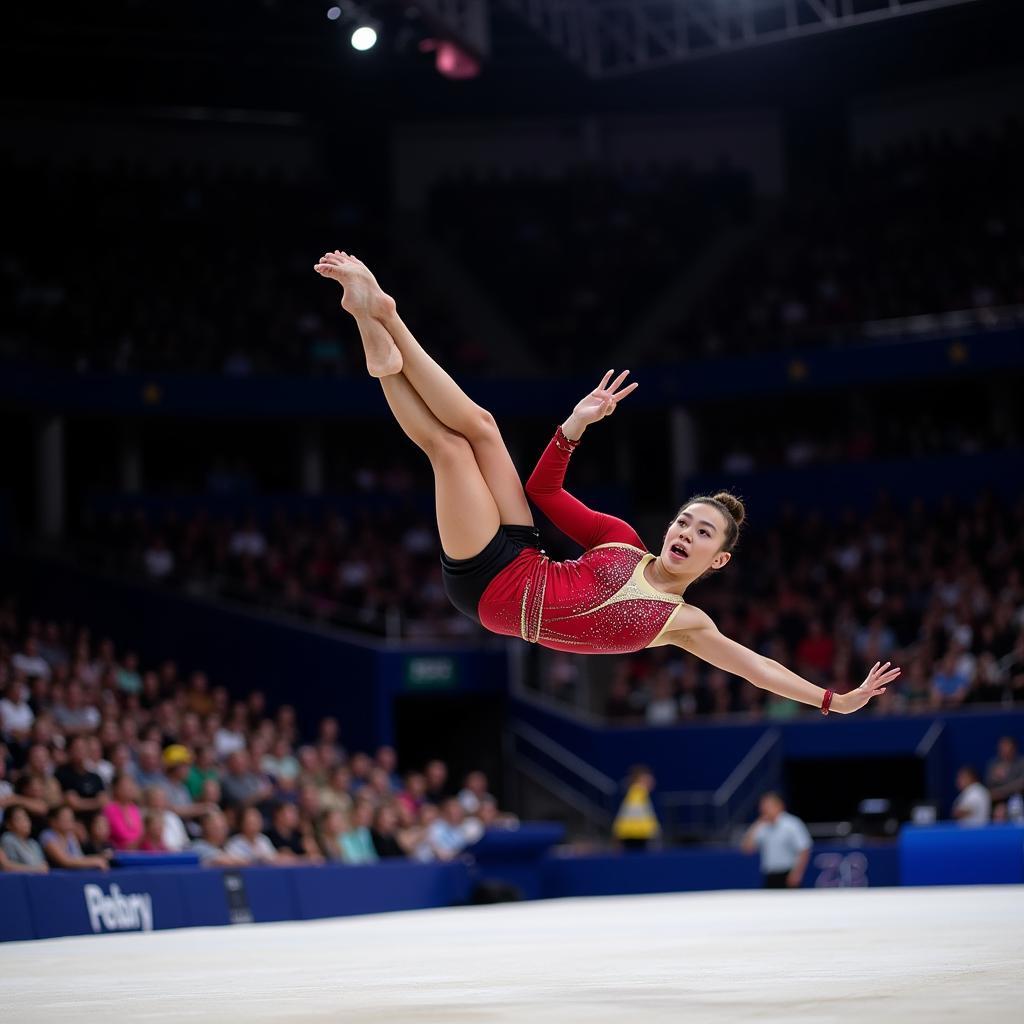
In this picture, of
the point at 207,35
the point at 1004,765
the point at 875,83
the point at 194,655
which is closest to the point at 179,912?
the point at 1004,765

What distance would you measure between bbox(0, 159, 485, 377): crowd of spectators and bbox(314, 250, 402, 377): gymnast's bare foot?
59.6ft

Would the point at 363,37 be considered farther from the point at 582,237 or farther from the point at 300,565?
the point at 582,237

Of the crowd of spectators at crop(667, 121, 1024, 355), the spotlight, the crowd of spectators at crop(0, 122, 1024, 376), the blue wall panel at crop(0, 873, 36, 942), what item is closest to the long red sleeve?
the blue wall panel at crop(0, 873, 36, 942)

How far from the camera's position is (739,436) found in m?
29.8

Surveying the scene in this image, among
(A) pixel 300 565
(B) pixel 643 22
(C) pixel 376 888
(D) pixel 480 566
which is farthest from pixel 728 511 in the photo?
(A) pixel 300 565

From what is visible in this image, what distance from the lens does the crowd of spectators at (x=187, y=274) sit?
2576 cm

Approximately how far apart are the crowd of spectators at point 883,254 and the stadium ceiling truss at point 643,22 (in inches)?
172

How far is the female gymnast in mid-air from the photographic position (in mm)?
6930

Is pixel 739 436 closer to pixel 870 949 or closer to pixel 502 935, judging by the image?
pixel 502 935

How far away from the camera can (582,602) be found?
7.00 meters

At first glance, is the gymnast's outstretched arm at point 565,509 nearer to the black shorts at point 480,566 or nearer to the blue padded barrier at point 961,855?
the black shorts at point 480,566

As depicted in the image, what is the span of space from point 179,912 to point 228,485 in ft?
Result: 54.1

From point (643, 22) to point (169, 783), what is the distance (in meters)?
13.0

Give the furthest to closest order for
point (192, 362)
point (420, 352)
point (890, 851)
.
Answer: point (192, 362)
point (890, 851)
point (420, 352)
